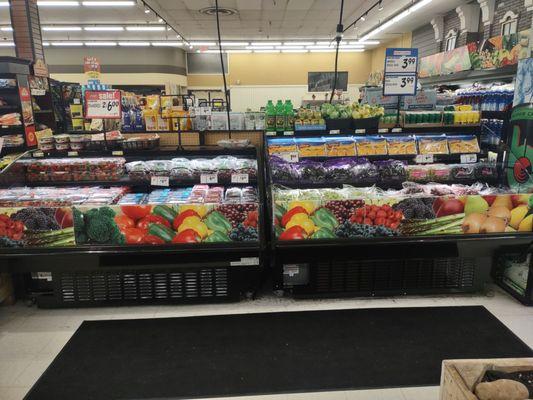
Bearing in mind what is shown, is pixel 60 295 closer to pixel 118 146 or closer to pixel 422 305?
pixel 118 146

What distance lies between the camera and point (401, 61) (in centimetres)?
396

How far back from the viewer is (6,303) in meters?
3.57

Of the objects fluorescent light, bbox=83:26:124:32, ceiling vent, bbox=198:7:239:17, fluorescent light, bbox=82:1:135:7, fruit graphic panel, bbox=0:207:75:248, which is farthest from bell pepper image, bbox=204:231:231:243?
fluorescent light, bbox=83:26:124:32

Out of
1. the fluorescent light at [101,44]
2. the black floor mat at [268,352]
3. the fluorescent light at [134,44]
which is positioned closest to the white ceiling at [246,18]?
the fluorescent light at [134,44]

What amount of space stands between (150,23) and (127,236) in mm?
10648

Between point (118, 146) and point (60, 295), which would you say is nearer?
point (60, 295)

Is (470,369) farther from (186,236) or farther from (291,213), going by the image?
(186,236)

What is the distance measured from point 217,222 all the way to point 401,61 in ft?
8.20

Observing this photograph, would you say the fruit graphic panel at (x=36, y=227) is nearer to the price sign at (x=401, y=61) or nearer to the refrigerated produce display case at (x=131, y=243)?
the refrigerated produce display case at (x=131, y=243)

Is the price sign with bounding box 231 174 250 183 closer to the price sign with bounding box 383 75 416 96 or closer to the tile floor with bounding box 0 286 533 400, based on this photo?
the tile floor with bounding box 0 286 533 400

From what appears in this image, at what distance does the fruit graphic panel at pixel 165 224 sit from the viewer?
11.0 ft

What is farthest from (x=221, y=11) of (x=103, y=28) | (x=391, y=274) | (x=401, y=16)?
(x=391, y=274)

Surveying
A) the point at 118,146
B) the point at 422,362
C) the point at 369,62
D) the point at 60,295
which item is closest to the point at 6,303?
the point at 60,295

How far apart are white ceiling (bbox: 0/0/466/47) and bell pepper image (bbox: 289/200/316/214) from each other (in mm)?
7686
